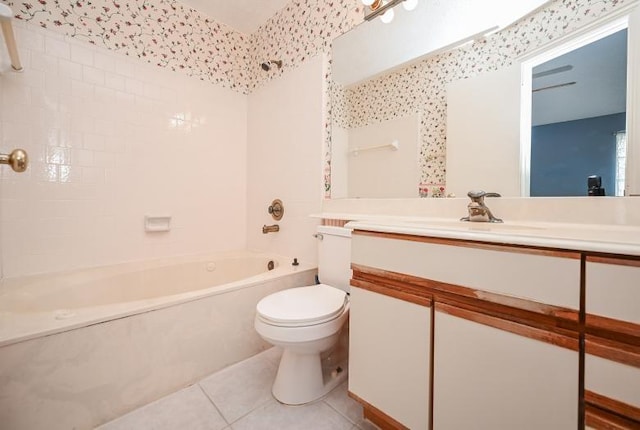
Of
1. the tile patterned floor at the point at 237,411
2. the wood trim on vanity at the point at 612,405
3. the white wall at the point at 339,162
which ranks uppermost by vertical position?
the white wall at the point at 339,162

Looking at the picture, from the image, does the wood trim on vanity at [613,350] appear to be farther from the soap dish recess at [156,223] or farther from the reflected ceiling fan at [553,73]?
the soap dish recess at [156,223]

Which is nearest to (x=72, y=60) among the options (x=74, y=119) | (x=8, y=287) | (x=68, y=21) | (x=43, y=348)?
(x=68, y=21)

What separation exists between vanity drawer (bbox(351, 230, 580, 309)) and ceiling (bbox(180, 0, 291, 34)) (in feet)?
6.86

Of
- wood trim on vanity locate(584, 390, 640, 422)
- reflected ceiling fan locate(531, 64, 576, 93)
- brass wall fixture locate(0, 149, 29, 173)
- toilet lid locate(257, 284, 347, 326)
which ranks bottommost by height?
toilet lid locate(257, 284, 347, 326)

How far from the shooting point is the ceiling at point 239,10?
6.35 ft

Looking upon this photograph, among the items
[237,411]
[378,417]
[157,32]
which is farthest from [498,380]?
[157,32]

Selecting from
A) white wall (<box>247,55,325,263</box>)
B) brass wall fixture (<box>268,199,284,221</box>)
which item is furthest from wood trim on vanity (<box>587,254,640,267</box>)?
brass wall fixture (<box>268,199,284,221</box>)

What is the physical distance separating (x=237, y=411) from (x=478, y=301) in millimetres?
1091

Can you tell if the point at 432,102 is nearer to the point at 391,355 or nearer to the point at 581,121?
the point at 581,121

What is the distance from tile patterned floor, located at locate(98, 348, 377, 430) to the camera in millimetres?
1039

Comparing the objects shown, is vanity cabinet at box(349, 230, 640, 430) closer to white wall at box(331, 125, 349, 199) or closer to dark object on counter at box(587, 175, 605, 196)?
dark object on counter at box(587, 175, 605, 196)

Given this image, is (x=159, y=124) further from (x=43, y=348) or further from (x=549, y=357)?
(x=549, y=357)

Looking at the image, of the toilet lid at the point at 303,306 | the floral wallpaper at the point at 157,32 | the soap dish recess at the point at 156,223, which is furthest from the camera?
the soap dish recess at the point at 156,223

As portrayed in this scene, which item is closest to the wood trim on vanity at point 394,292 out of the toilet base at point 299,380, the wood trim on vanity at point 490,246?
the wood trim on vanity at point 490,246
